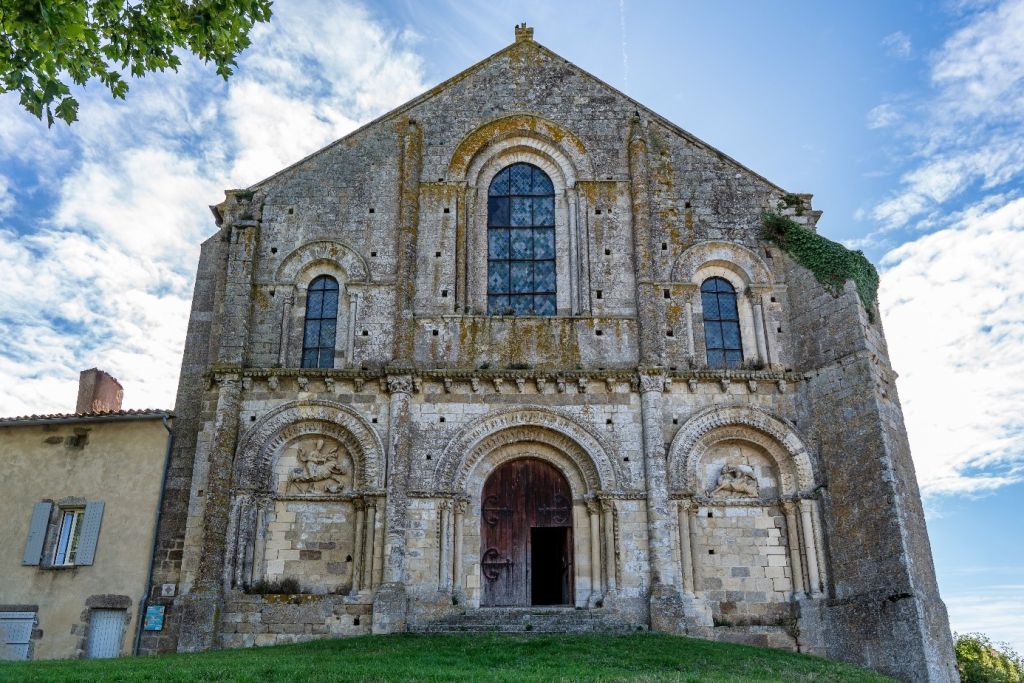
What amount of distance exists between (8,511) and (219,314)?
17.2 ft

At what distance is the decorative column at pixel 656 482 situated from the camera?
1555 cm

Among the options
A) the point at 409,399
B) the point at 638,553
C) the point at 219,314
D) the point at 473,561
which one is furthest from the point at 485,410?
the point at 219,314

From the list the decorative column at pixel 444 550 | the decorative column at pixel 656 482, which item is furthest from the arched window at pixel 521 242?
the decorative column at pixel 444 550

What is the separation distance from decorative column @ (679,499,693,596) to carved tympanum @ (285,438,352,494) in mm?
6173

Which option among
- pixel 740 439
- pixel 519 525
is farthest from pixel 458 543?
pixel 740 439

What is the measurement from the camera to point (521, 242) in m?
18.8

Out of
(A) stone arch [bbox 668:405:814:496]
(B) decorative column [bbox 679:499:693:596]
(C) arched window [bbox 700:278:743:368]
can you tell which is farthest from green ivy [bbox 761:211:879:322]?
(B) decorative column [bbox 679:499:693:596]

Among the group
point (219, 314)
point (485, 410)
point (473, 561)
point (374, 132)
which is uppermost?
point (374, 132)

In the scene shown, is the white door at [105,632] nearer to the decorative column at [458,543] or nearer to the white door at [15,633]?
the white door at [15,633]

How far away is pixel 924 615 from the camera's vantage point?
47.2 ft

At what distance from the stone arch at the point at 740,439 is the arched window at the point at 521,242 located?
12.4 ft

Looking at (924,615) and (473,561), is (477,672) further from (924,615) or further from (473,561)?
(924,615)

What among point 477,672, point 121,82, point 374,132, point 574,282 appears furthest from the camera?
point 374,132

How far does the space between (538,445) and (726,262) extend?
5506 millimetres
